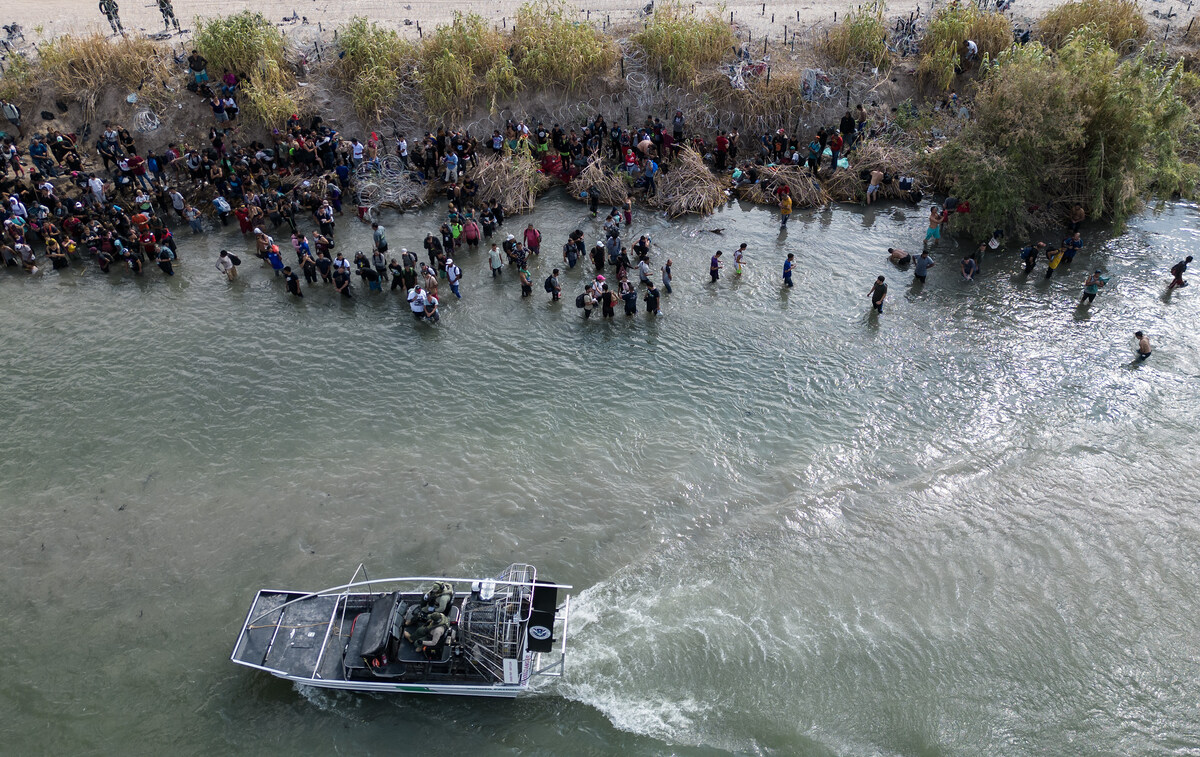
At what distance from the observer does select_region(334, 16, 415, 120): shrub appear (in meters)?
30.5

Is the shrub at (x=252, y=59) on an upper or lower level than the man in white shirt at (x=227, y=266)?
upper

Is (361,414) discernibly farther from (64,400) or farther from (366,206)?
(366,206)

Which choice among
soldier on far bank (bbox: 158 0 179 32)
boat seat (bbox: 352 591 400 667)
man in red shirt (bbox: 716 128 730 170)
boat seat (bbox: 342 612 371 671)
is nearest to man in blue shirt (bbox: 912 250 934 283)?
man in red shirt (bbox: 716 128 730 170)

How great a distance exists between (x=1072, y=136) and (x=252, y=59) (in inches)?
1249

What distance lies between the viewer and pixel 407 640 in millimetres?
13164

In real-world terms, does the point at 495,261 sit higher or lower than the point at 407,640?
higher

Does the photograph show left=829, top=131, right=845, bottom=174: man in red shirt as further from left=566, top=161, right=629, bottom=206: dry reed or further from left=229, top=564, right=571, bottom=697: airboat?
left=229, top=564, right=571, bottom=697: airboat

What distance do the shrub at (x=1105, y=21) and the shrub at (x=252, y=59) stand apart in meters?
32.9

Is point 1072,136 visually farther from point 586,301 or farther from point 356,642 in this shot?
point 356,642

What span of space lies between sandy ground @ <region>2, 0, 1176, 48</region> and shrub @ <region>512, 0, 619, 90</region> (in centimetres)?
300

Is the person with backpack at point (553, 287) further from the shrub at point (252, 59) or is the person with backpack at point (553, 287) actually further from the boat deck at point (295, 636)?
the shrub at point (252, 59)

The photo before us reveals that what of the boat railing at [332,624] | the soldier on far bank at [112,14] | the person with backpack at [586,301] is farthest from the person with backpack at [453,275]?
the soldier on far bank at [112,14]

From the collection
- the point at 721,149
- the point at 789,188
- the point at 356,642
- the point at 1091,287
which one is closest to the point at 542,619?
the point at 356,642

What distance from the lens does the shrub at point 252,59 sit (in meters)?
29.9
